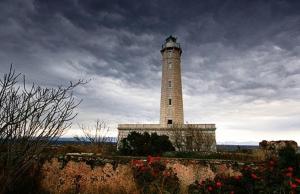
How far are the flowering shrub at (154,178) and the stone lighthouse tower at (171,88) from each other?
87.6 ft

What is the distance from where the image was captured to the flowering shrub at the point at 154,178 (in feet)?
22.7

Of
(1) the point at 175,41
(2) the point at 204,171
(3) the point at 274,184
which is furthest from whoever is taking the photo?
(1) the point at 175,41

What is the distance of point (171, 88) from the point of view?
35.1 m

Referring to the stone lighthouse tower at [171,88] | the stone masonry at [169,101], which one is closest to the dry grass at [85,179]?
the stone masonry at [169,101]

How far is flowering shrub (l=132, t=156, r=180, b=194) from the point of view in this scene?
6922mm

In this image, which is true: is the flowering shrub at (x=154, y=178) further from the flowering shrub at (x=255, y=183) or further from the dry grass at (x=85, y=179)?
the flowering shrub at (x=255, y=183)

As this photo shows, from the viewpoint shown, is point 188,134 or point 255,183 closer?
point 255,183

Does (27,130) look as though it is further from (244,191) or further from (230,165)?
(230,165)

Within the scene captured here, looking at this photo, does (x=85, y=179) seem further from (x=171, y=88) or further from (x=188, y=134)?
(x=171, y=88)

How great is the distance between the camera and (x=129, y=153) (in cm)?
1845

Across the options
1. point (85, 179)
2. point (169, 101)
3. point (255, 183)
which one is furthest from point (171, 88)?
point (255, 183)

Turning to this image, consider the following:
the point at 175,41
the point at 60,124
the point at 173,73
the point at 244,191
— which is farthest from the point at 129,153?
the point at 175,41

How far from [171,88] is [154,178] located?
2832 cm

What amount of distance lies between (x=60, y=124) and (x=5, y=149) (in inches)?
37.2
